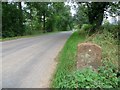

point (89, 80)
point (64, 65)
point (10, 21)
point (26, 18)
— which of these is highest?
point (26, 18)

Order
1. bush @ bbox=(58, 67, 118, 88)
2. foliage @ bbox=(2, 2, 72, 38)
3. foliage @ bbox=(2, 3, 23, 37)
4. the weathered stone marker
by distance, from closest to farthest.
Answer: bush @ bbox=(58, 67, 118, 88) → the weathered stone marker → foliage @ bbox=(2, 3, 23, 37) → foliage @ bbox=(2, 2, 72, 38)

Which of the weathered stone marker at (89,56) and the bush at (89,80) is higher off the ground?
the weathered stone marker at (89,56)

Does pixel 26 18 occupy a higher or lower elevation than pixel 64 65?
higher

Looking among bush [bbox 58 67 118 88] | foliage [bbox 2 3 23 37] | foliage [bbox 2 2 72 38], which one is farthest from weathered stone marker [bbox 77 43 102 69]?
foliage [bbox 2 3 23 37]

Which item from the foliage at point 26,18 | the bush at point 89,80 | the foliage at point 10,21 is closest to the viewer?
the bush at point 89,80

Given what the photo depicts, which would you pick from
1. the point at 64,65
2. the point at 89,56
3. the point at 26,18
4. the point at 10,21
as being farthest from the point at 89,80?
the point at 26,18

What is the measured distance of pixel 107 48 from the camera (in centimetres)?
884

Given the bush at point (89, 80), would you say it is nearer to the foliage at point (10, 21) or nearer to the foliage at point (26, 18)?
the foliage at point (26, 18)

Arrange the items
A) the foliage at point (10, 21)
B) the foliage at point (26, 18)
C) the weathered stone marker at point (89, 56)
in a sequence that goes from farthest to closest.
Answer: the foliage at point (26, 18) < the foliage at point (10, 21) < the weathered stone marker at point (89, 56)

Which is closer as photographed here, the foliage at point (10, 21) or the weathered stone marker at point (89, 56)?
the weathered stone marker at point (89, 56)

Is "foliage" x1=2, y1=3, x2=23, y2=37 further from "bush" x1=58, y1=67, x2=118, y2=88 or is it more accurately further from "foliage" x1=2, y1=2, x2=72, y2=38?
"bush" x1=58, y1=67, x2=118, y2=88

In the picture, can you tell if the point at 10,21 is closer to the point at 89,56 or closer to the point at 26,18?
the point at 26,18

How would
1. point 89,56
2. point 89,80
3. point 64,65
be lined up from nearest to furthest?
point 89,80
point 89,56
point 64,65

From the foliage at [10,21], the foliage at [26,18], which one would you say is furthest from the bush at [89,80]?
the foliage at [10,21]
